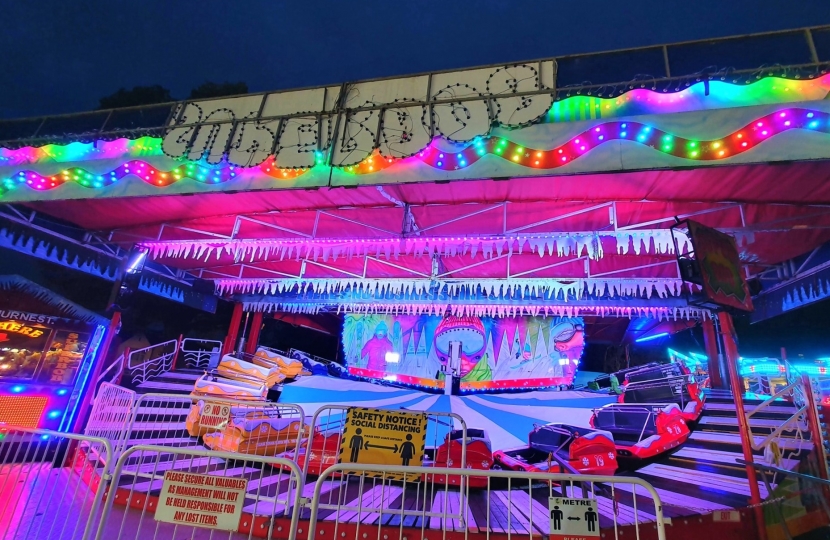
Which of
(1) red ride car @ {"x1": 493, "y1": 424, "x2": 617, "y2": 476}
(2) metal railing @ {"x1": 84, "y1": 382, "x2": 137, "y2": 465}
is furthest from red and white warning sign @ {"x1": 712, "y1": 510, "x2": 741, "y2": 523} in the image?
(2) metal railing @ {"x1": 84, "y1": 382, "x2": 137, "y2": 465}

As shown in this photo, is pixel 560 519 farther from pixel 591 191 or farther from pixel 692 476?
pixel 692 476

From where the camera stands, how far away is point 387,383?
39.7 ft

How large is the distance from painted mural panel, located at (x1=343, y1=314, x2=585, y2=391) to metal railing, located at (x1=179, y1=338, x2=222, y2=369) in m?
4.37

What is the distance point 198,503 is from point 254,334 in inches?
469

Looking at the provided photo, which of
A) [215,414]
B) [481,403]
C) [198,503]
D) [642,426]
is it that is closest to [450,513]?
[198,503]

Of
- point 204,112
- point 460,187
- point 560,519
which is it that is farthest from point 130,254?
point 560,519

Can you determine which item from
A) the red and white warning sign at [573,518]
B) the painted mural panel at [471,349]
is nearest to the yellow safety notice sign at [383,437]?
the red and white warning sign at [573,518]

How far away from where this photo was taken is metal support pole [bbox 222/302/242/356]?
42.6 ft

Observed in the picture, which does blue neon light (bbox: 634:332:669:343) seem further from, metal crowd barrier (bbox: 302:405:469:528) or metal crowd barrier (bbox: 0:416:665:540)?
metal crowd barrier (bbox: 302:405:469:528)

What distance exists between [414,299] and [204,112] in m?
6.65

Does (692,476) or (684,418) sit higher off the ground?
(684,418)

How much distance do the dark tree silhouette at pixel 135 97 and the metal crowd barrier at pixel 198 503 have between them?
37.2 ft

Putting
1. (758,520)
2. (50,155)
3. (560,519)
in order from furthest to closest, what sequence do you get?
1. (50,155)
2. (758,520)
3. (560,519)

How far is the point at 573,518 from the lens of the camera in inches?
93.3
